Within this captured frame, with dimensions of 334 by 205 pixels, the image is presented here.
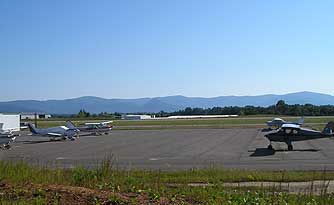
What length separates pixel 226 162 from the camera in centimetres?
A: 2433

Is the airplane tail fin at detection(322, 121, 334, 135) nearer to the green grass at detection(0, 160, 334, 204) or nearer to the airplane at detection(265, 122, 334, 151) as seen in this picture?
the airplane at detection(265, 122, 334, 151)

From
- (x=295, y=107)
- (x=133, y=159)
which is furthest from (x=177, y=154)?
(x=295, y=107)

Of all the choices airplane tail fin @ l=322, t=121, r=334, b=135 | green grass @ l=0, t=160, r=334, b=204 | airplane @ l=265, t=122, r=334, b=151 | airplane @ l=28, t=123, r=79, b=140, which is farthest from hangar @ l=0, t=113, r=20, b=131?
green grass @ l=0, t=160, r=334, b=204

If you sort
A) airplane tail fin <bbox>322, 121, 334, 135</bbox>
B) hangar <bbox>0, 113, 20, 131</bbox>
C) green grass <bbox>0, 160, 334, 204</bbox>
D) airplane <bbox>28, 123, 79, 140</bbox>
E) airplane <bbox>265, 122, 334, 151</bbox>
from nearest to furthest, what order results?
green grass <bbox>0, 160, 334, 204</bbox> → airplane <bbox>265, 122, 334, 151</bbox> → airplane tail fin <bbox>322, 121, 334, 135</bbox> → airplane <bbox>28, 123, 79, 140</bbox> → hangar <bbox>0, 113, 20, 131</bbox>

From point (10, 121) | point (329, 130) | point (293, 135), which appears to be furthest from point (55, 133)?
point (10, 121)

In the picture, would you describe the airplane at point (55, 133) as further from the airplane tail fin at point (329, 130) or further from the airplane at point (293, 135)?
the airplane tail fin at point (329, 130)

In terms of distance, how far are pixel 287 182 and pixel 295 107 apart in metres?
135

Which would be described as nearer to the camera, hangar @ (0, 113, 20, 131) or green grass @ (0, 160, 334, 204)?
green grass @ (0, 160, 334, 204)

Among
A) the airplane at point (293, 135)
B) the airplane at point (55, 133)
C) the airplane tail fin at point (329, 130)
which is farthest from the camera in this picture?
the airplane at point (55, 133)

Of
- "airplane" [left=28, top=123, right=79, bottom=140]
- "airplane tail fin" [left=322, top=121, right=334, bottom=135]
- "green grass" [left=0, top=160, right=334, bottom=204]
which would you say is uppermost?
"airplane tail fin" [left=322, top=121, right=334, bottom=135]

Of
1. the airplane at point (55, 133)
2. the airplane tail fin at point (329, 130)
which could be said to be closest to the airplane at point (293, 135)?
the airplane tail fin at point (329, 130)

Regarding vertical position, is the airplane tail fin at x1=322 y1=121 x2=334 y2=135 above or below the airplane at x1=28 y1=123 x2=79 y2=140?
above

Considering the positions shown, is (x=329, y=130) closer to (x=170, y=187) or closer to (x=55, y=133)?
(x=170, y=187)

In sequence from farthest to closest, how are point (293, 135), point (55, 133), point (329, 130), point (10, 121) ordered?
1. point (10, 121)
2. point (55, 133)
3. point (329, 130)
4. point (293, 135)
